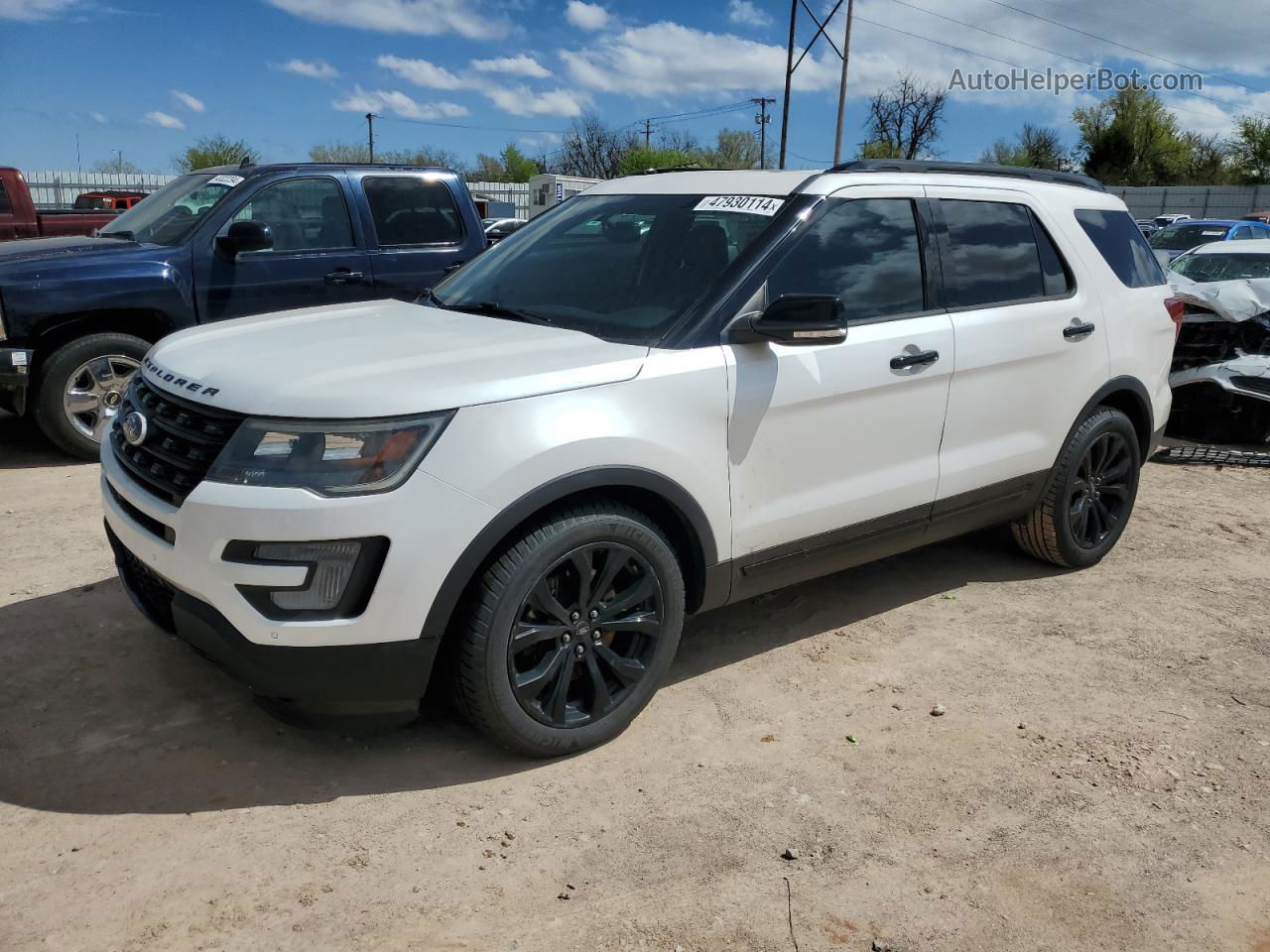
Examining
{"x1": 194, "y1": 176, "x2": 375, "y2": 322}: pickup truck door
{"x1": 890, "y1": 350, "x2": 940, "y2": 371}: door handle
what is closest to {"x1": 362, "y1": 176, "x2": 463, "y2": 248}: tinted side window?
{"x1": 194, "y1": 176, "x2": 375, "y2": 322}: pickup truck door

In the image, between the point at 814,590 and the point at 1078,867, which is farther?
the point at 814,590

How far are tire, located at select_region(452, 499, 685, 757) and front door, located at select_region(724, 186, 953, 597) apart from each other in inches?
17.1

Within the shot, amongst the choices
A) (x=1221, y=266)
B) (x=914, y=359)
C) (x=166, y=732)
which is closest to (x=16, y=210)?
(x=166, y=732)

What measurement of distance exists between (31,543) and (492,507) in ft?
11.2

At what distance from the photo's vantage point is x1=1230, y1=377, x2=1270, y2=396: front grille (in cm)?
794

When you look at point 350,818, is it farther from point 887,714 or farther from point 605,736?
point 887,714

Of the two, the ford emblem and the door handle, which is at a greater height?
the door handle

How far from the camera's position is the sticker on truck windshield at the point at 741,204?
3736mm

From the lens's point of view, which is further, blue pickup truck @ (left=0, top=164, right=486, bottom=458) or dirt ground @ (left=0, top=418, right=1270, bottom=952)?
blue pickup truck @ (left=0, top=164, right=486, bottom=458)

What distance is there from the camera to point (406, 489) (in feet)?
9.12

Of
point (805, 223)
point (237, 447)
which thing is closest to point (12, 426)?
point (237, 447)

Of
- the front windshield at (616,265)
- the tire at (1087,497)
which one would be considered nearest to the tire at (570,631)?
the front windshield at (616,265)

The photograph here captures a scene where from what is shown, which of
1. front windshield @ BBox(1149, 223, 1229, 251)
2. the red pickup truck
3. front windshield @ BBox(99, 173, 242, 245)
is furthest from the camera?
front windshield @ BBox(1149, 223, 1229, 251)

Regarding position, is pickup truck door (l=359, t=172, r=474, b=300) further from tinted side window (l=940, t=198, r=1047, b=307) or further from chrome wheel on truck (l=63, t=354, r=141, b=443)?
tinted side window (l=940, t=198, r=1047, b=307)
